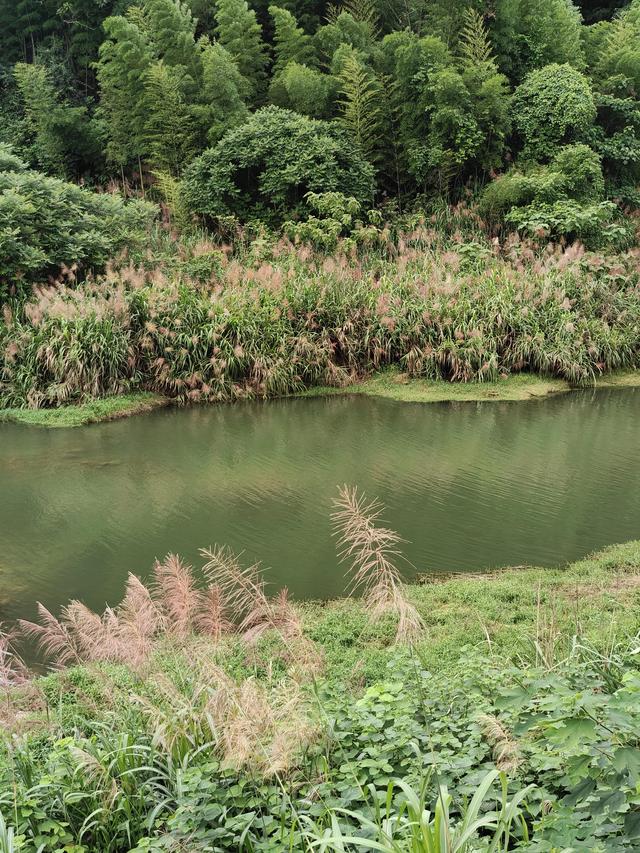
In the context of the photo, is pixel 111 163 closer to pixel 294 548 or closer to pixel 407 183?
pixel 407 183

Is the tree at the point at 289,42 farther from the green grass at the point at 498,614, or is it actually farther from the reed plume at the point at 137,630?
the reed plume at the point at 137,630

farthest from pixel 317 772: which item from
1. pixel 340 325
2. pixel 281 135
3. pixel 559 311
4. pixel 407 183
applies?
pixel 407 183

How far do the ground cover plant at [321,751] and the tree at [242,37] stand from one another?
49.1ft

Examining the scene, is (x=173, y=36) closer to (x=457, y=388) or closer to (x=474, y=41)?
(x=474, y=41)

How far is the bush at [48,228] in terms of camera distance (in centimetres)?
1053

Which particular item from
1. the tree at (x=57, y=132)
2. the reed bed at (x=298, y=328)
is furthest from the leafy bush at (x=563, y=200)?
the tree at (x=57, y=132)

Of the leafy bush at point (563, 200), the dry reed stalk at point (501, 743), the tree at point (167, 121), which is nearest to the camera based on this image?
the dry reed stalk at point (501, 743)

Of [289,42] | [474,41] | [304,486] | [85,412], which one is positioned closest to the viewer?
[304,486]

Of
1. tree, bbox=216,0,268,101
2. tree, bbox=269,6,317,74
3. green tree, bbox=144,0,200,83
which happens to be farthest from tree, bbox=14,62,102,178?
tree, bbox=269,6,317,74

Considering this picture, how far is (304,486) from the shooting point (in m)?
6.61

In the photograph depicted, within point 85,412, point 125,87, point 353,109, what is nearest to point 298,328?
point 85,412

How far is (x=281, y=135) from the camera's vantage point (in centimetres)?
1337

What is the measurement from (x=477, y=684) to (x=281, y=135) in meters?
12.4

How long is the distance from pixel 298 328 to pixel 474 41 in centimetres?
782
